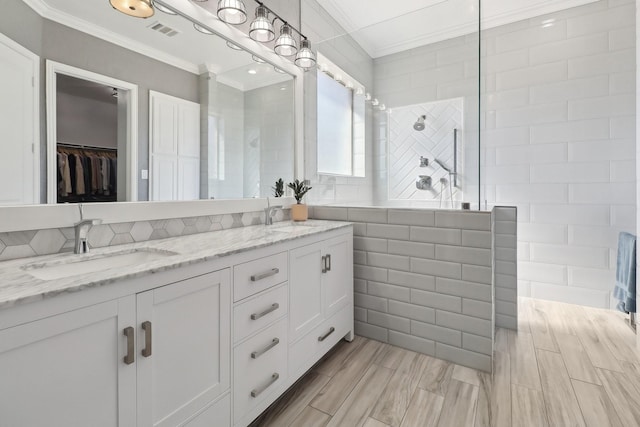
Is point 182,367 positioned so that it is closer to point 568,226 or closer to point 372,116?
point 372,116

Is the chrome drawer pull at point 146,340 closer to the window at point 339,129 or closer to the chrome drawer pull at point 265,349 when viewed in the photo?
the chrome drawer pull at point 265,349

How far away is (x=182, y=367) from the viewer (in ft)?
3.32

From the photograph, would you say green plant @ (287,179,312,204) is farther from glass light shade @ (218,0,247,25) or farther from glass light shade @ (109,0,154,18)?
glass light shade @ (109,0,154,18)

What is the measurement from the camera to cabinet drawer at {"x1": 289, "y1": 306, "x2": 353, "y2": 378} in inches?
61.8

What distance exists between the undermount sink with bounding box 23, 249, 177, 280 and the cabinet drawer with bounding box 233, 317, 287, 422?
520 millimetres

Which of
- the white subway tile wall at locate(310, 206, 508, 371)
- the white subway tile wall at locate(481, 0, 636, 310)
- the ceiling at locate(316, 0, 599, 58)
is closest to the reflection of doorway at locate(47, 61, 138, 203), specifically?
the white subway tile wall at locate(310, 206, 508, 371)

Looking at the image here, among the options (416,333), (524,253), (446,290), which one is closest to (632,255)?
(524,253)

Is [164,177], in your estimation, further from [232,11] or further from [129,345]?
[232,11]

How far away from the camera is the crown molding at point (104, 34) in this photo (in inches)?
45.5

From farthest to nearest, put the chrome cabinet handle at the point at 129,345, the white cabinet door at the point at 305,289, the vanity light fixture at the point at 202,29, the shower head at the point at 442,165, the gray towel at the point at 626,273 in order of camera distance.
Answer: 1. the shower head at the point at 442,165
2. the gray towel at the point at 626,273
3. the vanity light fixture at the point at 202,29
4. the white cabinet door at the point at 305,289
5. the chrome cabinet handle at the point at 129,345

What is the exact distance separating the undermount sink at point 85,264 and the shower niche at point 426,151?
172 cm

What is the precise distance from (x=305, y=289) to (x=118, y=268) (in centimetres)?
94

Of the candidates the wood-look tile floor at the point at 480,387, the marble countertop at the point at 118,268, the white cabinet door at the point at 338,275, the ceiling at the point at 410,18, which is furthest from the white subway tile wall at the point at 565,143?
the marble countertop at the point at 118,268

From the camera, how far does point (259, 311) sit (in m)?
1.33
